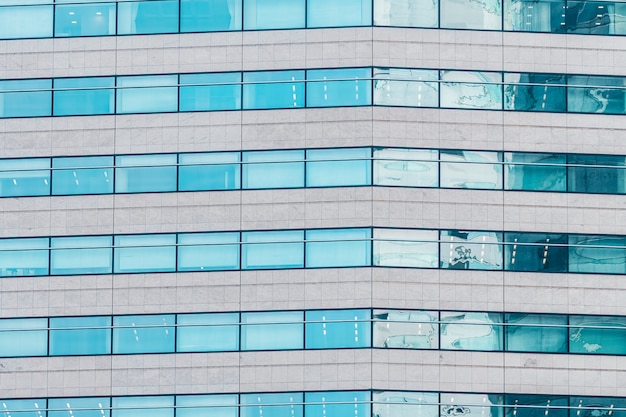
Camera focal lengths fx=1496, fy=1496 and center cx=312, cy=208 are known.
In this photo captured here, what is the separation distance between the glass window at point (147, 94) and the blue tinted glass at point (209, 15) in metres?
1.99

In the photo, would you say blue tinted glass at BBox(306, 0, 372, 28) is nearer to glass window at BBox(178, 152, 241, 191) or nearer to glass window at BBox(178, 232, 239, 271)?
glass window at BBox(178, 152, 241, 191)

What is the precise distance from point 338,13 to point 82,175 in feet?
35.3

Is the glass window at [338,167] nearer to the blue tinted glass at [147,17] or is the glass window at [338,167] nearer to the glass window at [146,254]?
the glass window at [146,254]

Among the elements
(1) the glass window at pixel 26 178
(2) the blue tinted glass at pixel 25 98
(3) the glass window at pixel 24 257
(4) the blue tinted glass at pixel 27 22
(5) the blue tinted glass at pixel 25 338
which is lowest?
(5) the blue tinted glass at pixel 25 338

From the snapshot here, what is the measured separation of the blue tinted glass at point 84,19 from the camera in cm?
5397

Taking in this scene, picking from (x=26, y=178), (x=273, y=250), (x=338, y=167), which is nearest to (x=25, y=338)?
(x=26, y=178)

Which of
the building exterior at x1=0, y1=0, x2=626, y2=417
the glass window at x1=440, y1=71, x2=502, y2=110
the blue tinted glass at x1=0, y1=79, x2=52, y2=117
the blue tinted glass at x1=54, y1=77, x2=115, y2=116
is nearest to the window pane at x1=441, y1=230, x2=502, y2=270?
the building exterior at x1=0, y1=0, x2=626, y2=417

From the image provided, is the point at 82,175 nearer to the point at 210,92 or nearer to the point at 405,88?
the point at 210,92

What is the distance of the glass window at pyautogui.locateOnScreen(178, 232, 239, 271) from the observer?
52.1 metres

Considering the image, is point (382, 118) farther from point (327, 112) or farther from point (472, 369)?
point (472, 369)

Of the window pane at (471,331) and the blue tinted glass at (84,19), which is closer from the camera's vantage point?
the window pane at (471,331)

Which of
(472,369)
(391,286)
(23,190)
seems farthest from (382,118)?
(23,190)

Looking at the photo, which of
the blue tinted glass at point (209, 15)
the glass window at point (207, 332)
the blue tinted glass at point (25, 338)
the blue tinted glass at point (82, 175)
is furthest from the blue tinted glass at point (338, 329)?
the blue tinted glass at point (209, 15)

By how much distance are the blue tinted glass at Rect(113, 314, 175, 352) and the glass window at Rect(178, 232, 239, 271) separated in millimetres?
2004
